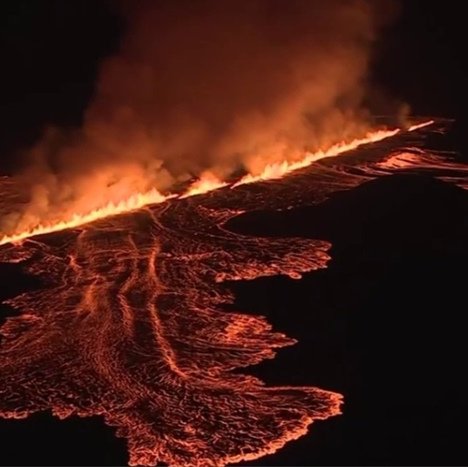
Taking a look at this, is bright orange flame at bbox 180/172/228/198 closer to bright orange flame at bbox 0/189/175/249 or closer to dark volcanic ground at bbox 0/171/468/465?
bright orange flame at bbox 0/189/175/249

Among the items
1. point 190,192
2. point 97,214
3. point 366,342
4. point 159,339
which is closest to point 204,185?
point 190,192

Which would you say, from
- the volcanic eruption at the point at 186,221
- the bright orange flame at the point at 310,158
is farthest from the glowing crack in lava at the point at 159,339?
the bright orange flame at the point at 310,158

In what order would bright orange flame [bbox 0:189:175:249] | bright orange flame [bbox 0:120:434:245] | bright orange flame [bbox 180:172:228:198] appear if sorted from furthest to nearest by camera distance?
bright orange flame [bbox 180:172:228:198], bright orange flame [bbox 0:120:434:245], bright orange flame [bbox 0:189:175:249]

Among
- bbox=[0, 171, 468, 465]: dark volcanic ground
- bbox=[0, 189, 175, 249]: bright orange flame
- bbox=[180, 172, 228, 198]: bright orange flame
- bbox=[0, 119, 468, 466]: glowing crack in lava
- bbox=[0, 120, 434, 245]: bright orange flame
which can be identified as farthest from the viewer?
bbox=[180, 172, 228, 198]: bright orange flame

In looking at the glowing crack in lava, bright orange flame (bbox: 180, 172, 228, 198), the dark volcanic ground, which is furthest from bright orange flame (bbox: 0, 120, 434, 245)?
the dark volcanic ground

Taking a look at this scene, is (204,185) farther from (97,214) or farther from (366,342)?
(366,342)
